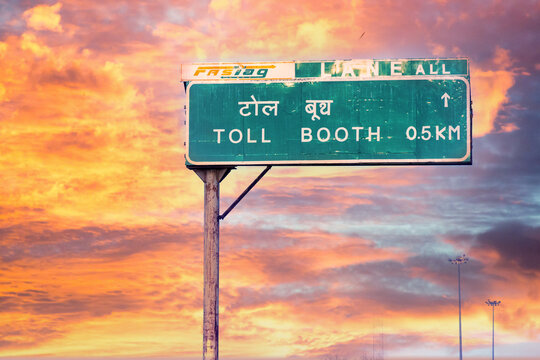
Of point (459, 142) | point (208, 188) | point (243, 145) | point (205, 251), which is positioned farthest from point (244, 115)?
point (459, 142)

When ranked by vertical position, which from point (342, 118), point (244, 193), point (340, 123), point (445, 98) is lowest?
point (244, 193)

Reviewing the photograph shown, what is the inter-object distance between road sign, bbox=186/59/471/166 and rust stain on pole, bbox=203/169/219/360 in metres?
0.80

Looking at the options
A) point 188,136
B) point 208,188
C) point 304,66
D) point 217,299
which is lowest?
point 217,299

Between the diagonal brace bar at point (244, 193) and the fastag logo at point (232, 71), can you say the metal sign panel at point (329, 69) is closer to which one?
the fastag logo at point (232, 71)

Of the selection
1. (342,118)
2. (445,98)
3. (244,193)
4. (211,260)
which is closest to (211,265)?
(211,260)

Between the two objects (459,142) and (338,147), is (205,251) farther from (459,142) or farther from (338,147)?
(459,142)

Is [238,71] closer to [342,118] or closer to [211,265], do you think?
[342,118]

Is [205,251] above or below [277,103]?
below

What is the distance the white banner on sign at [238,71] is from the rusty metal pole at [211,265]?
2906mm

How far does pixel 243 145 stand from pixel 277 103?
1.63 m

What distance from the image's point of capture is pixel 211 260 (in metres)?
24.2

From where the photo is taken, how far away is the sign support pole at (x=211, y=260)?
23.9m

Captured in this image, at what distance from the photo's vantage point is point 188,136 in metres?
24.5

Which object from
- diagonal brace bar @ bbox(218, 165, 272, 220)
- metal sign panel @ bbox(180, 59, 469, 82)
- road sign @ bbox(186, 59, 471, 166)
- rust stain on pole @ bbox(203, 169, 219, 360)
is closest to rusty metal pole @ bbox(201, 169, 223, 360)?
rust stain on pole @ bbox(203, 169, 219, 360)
